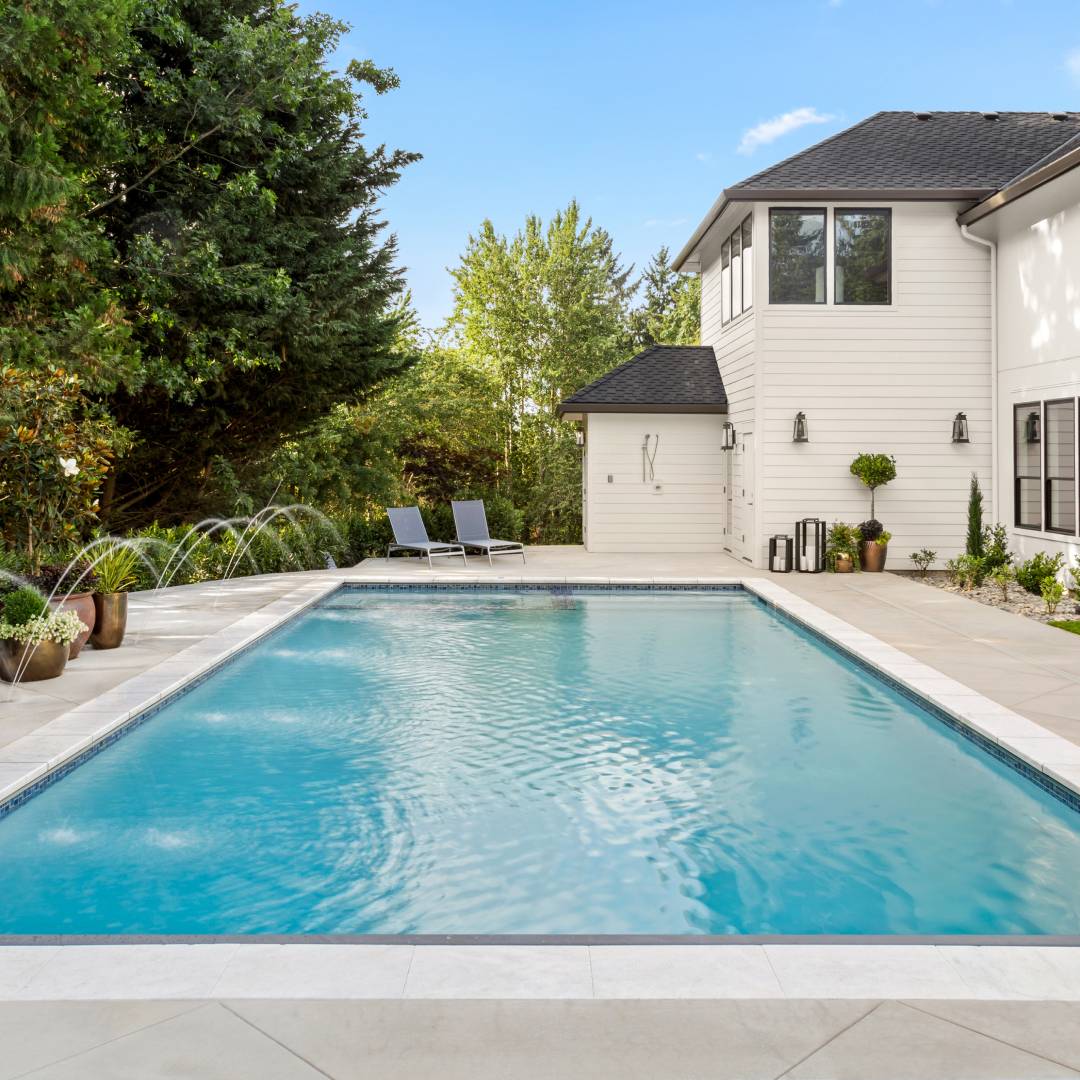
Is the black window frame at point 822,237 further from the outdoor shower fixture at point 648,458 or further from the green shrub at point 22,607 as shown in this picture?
the green shrub at point 22,607

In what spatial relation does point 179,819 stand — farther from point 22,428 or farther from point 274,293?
point 274,293

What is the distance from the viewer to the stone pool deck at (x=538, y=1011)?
2.44 meters

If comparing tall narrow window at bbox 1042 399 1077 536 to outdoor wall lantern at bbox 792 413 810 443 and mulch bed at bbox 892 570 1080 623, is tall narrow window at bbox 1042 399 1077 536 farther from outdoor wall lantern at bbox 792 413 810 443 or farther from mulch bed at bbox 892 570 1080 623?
outdoor wall lantern at bbox 792 413 810 443

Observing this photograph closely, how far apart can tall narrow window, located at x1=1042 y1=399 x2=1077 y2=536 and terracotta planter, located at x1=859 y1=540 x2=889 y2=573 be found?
207 centimetres

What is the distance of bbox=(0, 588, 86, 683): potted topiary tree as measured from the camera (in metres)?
6.69

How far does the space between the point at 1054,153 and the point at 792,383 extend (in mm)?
4224

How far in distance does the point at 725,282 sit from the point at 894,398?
3582mm

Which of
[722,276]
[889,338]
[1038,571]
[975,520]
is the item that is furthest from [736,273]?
[1038,571]

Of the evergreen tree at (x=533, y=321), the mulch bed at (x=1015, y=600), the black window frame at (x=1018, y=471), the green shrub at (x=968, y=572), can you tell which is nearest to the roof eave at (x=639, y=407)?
the mulch bed at (x=1015, y=600)

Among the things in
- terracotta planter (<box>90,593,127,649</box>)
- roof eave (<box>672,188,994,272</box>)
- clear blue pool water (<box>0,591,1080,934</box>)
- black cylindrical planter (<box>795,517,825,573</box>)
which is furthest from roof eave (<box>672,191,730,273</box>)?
terracotta planter (<box>90,593,127,649</box>)

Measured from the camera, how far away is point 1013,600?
35.8 ft

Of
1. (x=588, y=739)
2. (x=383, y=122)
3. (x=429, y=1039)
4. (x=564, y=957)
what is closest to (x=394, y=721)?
(x=588, y=739)

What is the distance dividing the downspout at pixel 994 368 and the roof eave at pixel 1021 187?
16.5 inches

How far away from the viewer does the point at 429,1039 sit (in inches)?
100
